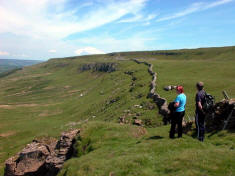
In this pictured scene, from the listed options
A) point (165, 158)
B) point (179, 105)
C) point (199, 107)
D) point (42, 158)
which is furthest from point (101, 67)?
point (165, 158)

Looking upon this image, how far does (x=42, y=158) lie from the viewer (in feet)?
82.8

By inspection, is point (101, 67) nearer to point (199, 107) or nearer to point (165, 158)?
point (199, 107)

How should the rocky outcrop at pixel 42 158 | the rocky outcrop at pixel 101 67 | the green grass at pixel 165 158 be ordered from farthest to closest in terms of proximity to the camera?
the rocky outcrop at pixel 101 67, the rocky outcrop at pixel 42 158, the green grass at pixel 165 158

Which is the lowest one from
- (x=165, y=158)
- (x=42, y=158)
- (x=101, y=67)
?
(x=42, y=158)

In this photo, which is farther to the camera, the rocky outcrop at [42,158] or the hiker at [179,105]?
the rocky outcrop at [42,158]

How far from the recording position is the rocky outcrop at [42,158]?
22.2 metres

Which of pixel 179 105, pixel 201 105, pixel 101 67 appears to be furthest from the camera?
pixel 101 67

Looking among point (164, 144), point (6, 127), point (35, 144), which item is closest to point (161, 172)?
point (164, 144)

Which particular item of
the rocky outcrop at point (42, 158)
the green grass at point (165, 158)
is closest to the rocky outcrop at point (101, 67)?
the rocky outcrop at point (42, 158)

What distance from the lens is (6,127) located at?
66.8 m

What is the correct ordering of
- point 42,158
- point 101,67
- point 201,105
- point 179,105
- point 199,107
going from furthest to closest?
Result: 1. point 101,67
2. point 42,158
3. point 201,105
4. point 179,105
5. point 199,107

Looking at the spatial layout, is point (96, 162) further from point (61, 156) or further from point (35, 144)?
point (35, 144)

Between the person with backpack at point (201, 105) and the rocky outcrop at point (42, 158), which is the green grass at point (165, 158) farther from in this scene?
the rocky outcrop at point (42, 158)

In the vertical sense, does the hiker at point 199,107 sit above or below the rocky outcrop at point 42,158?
above
